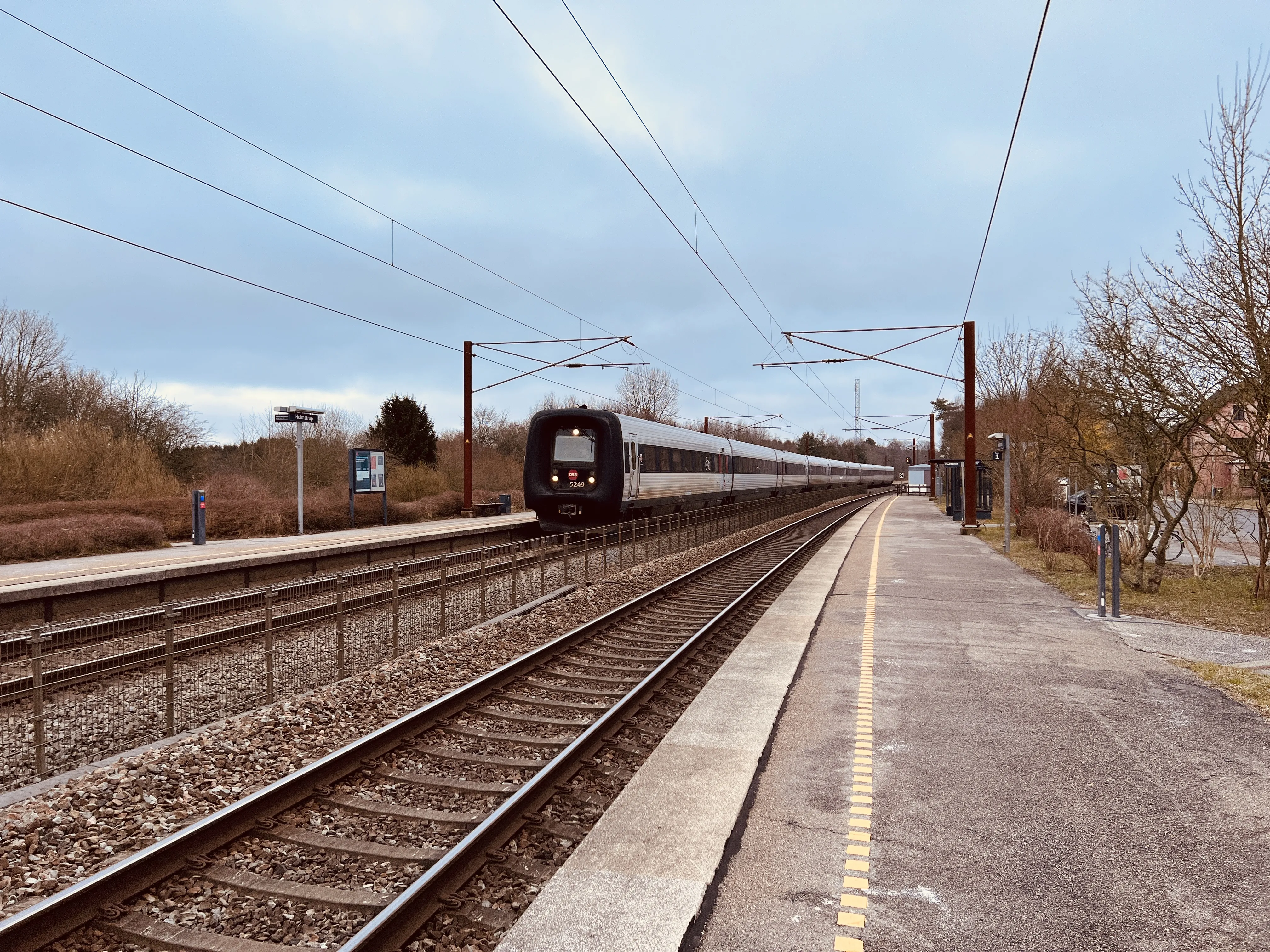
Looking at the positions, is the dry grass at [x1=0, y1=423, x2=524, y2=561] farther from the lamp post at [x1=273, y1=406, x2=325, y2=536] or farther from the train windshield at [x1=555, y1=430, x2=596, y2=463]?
the train windshield at [x1=555, y1=430, x2=596, y2=463]

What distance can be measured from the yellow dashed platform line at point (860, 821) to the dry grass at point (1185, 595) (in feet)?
19.0

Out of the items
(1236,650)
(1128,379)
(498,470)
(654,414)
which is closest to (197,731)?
(1236,650)

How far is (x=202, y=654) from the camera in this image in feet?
23.8

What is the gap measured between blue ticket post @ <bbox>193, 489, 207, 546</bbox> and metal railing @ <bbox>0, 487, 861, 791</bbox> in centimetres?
661

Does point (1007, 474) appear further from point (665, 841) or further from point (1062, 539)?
point (665, 841)

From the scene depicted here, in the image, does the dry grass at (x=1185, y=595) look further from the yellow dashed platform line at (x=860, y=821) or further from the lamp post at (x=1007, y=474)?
the yellow dashed platform line at (x=860, y=821)

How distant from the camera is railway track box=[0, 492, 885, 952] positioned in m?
3.36

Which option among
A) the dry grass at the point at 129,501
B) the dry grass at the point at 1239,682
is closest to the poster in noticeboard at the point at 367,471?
the dry grass at the point at 129,501

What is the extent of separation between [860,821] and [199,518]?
16.7 m

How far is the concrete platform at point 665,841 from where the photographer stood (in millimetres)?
3307

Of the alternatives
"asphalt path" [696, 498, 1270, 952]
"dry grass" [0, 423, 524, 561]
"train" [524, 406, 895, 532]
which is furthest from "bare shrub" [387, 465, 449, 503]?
"asphalt path" [696, 498, 1270, 952]

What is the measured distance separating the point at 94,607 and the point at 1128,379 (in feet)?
53.4

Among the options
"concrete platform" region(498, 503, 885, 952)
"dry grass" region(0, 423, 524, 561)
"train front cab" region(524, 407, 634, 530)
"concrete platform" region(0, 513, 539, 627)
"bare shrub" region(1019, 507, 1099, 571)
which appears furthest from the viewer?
"train front cab" region(524, 407, 634, 530)

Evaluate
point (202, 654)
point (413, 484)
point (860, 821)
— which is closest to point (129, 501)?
point (413, 484)
